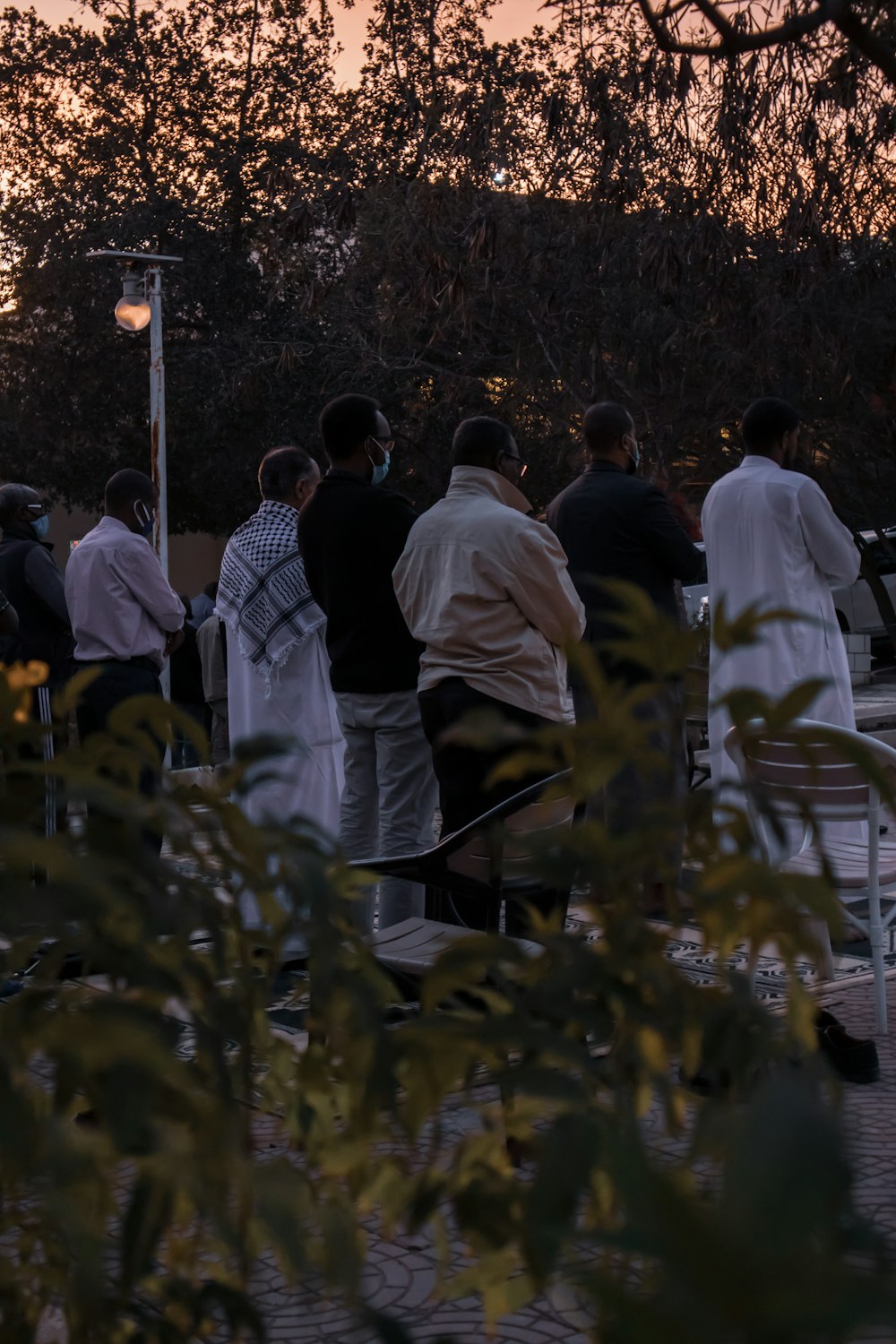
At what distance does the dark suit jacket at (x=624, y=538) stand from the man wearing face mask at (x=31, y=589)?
2349mm

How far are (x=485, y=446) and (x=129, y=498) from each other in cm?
246

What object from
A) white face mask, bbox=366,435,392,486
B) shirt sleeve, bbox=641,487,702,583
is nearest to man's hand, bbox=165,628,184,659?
white face mask, bbox=366,435,392,486

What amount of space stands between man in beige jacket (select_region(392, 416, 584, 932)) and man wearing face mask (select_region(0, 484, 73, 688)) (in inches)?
111

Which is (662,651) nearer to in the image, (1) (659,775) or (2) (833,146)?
(1) (659,775)

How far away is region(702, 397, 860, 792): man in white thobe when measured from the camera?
259 inches

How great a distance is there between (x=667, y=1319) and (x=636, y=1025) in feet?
1.66

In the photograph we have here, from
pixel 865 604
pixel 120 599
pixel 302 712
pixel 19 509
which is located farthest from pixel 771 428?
pixel 865 604

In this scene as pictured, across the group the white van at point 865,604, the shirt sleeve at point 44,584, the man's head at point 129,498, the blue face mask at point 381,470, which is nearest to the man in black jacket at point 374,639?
the blue face mask at point 381,470

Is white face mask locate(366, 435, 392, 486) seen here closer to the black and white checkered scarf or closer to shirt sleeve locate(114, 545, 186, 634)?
the black and white checkered scarf


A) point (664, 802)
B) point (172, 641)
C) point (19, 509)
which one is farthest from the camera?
point (19, 509)

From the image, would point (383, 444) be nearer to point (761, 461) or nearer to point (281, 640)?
point (281, 640)

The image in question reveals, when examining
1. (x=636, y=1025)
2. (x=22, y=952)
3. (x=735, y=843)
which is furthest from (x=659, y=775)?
(x=22, y=952)

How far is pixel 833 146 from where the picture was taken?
454 inches

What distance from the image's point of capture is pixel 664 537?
21.8ft
